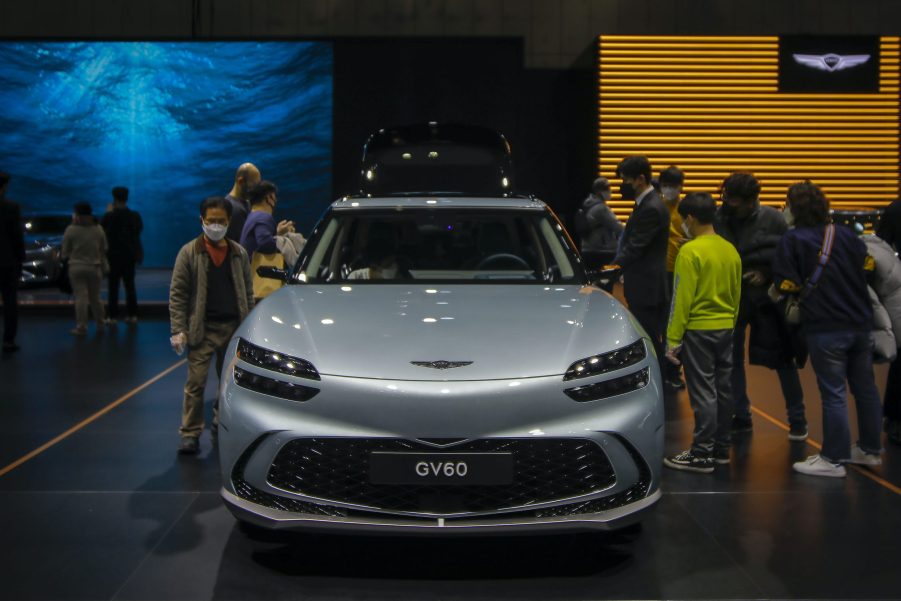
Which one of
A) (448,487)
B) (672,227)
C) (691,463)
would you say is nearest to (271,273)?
(448,487)

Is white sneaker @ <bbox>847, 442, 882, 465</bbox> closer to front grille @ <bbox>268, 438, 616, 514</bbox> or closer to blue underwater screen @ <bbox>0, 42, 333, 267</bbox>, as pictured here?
front grille @ <bbox>268, 438, 616, 514</bbox>

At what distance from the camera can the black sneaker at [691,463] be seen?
17.4 feet

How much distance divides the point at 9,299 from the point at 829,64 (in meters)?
10.9

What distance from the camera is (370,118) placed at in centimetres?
1623

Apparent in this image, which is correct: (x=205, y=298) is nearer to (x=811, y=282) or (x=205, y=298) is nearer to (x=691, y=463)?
(x=691, y=463)

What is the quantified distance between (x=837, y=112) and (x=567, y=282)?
11.1 m

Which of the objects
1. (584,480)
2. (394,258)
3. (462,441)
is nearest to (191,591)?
(462,441)

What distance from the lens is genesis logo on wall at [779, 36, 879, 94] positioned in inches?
558

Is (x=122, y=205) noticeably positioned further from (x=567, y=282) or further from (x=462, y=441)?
(x=462, y=441)

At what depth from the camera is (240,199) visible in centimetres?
723

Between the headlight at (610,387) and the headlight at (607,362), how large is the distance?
1.7 inches

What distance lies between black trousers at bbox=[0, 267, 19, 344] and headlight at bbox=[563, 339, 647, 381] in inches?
303

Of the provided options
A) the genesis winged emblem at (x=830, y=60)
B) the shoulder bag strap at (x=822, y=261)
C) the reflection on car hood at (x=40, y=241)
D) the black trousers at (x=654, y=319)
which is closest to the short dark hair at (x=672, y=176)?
the black trousers at (x=654, y=319)

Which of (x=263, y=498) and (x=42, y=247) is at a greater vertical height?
(x=42, y=247)
